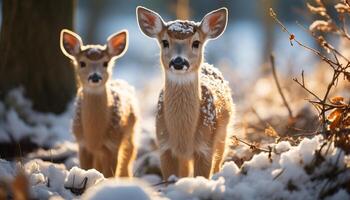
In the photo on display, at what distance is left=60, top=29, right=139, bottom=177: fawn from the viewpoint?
841 cm

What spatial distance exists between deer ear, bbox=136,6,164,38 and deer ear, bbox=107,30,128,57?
1.43 m

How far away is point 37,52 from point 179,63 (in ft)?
11.3

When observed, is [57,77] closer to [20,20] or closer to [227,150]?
[20,20]

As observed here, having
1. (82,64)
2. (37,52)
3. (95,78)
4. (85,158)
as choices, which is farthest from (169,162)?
(37,52)

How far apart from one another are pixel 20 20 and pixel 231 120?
3487mm

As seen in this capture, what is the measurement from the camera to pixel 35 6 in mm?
9953

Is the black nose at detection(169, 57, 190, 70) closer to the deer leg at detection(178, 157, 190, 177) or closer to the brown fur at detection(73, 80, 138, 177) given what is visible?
the deer leg at detection(178, 157, 190, 177)

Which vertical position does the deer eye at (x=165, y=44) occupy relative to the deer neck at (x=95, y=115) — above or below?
above

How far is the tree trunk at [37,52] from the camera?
9.69 m

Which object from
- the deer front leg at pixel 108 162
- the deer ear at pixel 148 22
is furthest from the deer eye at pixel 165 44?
the deer front leg at pixel 108 162

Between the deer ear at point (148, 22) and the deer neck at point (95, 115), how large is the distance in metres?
1.28

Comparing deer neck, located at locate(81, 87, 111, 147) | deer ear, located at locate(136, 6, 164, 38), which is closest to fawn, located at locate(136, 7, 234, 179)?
deer ear, located at locate(136, 6, 164, 38)

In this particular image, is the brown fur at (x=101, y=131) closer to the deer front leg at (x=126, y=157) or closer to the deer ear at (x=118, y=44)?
the deer front leg at (x=126, y=157)

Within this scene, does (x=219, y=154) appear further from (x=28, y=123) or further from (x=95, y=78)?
(x=28, y=123)
